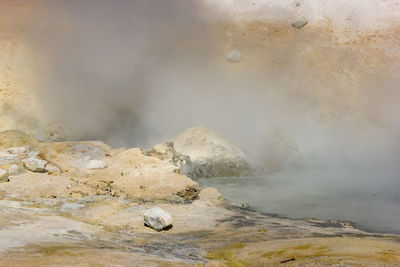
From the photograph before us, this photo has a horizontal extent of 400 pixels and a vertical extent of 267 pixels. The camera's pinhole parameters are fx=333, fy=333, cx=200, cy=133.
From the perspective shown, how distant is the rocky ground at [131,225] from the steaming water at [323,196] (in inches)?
77.8

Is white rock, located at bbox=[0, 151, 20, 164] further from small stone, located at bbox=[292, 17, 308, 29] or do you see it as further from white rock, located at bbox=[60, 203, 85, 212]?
Answer: small stone, located at bbox=[292, 17, 308, 29]

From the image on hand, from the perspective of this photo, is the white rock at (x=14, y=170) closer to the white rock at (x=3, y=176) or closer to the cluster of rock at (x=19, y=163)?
the cluster of rock at (x=19, y=163)

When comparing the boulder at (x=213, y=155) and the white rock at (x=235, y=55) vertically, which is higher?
the white rock at (x=235, y=55)

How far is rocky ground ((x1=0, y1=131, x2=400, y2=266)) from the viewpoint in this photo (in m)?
6.06

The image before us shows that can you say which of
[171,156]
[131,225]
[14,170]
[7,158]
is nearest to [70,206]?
[131,225]

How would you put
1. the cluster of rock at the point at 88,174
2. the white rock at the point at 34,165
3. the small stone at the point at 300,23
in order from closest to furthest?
1. the cluster of rock at the point at 88,174
2. the white rock at the point at 34,165
3. the small stone at the point at 300,23

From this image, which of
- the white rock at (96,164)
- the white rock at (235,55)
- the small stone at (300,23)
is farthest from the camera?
the small stone at (300,23)

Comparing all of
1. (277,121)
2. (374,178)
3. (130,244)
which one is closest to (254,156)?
(277,121)

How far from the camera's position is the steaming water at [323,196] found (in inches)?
553

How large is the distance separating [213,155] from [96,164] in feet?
33.4

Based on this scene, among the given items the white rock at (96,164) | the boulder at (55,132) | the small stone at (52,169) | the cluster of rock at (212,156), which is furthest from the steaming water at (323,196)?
the boulder at (55,132)

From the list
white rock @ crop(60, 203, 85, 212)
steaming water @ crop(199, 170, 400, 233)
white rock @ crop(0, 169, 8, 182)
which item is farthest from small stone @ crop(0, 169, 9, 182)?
steaming water @ crop(199, 170, 400, 233)

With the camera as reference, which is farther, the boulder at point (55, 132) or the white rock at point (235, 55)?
the white rock at point (235, 55)

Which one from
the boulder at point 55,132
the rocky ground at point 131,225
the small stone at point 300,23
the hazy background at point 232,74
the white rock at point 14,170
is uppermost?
the small stone at point 300,23
